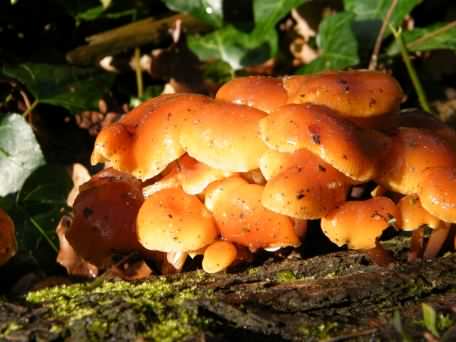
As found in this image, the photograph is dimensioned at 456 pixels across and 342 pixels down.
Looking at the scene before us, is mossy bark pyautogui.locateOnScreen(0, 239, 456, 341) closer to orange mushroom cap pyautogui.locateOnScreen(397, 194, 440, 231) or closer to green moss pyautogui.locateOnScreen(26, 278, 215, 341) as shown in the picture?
green moss pyautogui.locateOnScreen(26, 278, 215, 341)

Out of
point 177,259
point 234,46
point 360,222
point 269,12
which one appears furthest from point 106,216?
point 234,46

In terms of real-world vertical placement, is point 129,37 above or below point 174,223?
below

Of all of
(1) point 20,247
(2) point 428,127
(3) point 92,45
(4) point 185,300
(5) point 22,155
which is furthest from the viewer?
(3) point 92,45

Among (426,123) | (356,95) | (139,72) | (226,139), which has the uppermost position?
(356,95)

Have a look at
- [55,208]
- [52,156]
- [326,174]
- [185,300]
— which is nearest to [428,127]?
[326,174]

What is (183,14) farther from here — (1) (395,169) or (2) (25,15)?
(1) (395,169)

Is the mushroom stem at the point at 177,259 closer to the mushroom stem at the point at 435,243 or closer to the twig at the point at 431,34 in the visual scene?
the mushroom stem at the point at 435,243

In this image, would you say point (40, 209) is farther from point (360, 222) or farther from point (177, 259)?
point (360, 222)

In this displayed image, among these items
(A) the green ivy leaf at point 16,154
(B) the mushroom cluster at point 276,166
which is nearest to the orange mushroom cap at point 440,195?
(B) the mushroom cluster at point 276,166
